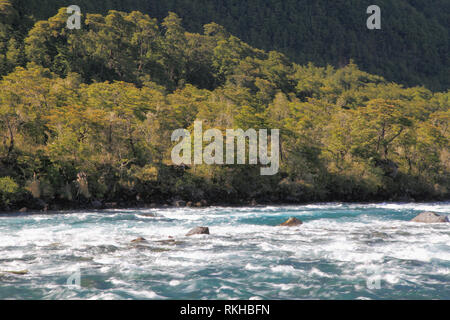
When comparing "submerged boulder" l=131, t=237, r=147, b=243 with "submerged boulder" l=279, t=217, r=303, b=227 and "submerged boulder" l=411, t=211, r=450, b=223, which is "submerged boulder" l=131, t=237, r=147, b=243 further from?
"submerged boulder" l=411, t=211, r=450, b=223

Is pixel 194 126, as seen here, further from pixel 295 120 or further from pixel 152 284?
pixel 152 284

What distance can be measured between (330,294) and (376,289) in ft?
5.93

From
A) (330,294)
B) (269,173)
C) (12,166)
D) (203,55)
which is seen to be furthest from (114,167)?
(203,55)

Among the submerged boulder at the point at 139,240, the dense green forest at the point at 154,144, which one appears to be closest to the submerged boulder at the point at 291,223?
the submerged boulder at the point at 139,240

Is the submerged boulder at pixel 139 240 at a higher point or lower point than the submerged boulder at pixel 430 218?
lower

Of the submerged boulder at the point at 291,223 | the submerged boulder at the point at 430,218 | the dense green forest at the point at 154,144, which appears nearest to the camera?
the submerged boulder at the point at 291,223

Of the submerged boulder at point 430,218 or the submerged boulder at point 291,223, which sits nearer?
the submerged boulder at point 291,223

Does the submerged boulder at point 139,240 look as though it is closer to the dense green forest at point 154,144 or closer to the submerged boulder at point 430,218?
the dense green forest at point 154,144

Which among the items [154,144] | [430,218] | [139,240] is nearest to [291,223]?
[430,218]

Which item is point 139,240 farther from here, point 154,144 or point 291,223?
point 154,144

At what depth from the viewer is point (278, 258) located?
Answer: 2102cm

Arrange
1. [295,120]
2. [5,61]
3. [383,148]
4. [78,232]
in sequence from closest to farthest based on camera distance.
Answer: [78,232], [383,148], [295,120], [5,61]

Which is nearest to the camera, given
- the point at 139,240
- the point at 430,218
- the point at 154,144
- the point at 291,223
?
the point at 139,240

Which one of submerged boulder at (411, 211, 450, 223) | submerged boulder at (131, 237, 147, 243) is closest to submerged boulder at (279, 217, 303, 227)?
submerged boulder at (411, 211, 450, 223)
